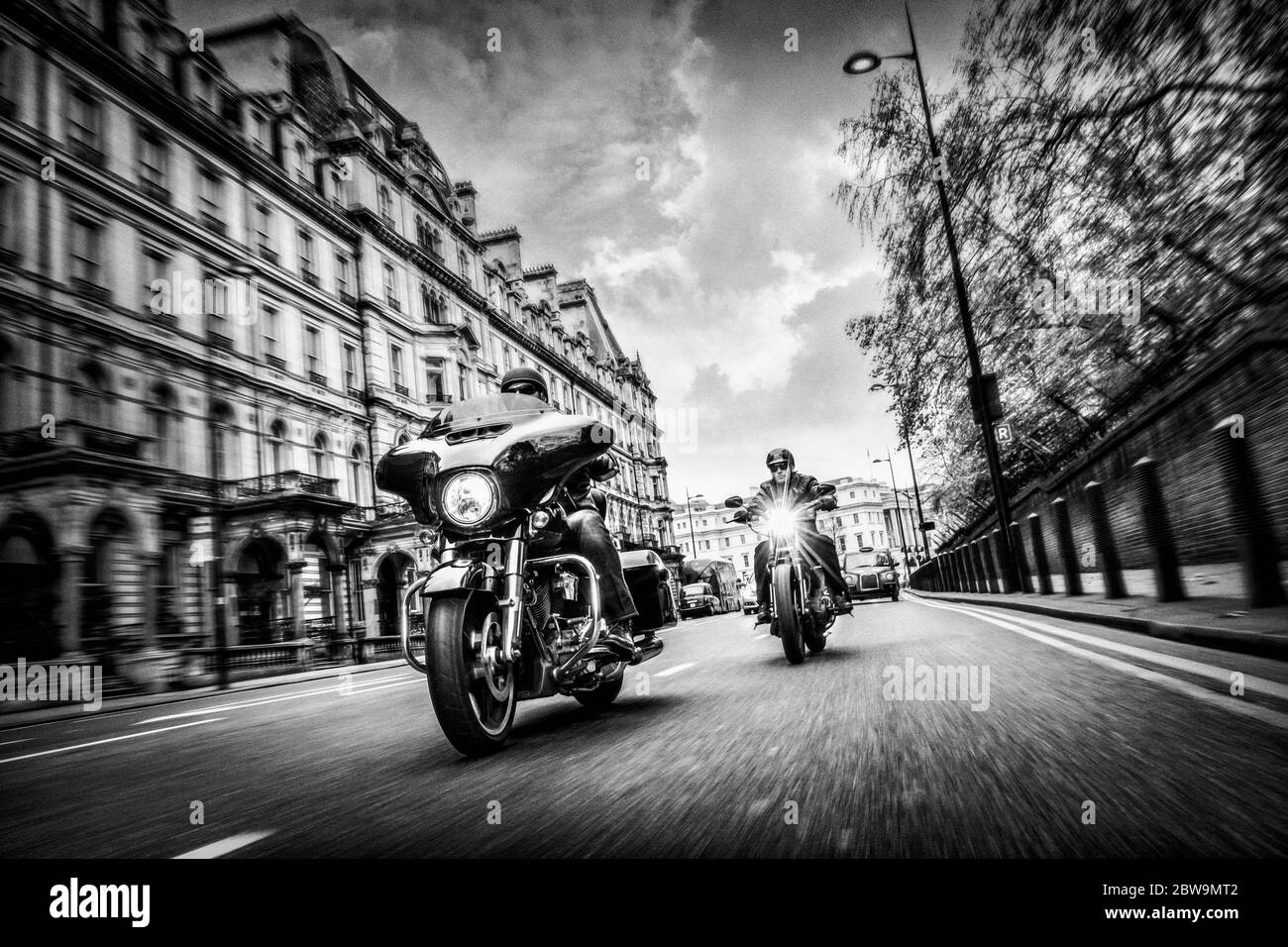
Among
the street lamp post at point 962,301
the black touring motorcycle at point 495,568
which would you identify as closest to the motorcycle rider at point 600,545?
the black touring motorcycle at point 495,568

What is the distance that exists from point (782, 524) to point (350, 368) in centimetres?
2878

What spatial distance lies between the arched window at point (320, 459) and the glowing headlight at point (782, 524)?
25386 millimetres

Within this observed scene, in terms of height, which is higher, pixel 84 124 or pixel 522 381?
pixel 84 124

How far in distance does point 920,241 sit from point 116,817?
14218 millimetres

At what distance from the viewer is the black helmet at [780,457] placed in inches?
299

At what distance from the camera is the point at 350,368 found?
104 ft

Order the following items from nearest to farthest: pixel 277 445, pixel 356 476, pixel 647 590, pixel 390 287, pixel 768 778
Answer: pixel 768 778 < pixel 647 590 < pixel 277 445 < pixel 356 476 < pixel 390 287

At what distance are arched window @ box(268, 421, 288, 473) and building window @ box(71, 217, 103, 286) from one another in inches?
282

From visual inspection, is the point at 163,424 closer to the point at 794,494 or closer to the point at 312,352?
the point at 312,352

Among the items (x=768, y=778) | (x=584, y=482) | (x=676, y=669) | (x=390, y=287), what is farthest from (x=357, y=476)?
(x=768, y=778)

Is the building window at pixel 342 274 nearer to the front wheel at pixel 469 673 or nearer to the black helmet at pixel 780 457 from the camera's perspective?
the black helmet at pixel 780 457

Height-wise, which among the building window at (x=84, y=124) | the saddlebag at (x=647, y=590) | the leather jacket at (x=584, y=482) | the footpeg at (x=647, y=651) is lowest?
the footpeg at (x=647, y=651)

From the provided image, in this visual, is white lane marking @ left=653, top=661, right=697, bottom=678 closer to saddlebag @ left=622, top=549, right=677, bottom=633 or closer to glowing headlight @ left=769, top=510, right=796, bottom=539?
saddlebag @ left=622, top=549, right=677, bottom=633
